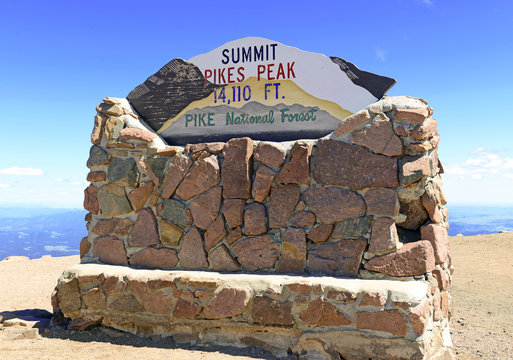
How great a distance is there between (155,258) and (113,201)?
33.5 inches

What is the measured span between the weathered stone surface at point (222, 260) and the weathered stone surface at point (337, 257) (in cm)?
78

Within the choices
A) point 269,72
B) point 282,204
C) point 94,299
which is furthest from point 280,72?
point 94,299

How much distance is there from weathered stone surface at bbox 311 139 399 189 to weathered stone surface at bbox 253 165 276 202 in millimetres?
450

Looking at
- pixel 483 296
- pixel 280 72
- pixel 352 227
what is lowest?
pixel 483 296

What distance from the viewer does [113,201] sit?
5137 mm

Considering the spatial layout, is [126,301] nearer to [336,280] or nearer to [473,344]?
[336,280]

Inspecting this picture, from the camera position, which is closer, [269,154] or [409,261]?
[409,261]

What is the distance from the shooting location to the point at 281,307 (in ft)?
13.2

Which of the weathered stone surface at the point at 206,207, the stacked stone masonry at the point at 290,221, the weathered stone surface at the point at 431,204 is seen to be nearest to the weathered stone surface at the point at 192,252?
the stacked stone masonry at the point at 290,221

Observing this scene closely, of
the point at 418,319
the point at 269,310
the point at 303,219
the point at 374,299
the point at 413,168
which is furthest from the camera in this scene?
the point at 303,219

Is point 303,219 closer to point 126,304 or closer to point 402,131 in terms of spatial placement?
point 402,131

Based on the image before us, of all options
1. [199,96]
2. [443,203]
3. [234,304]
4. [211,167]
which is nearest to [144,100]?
[199,96]

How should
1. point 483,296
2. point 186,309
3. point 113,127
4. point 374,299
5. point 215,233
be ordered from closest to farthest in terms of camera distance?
point 374,299
point 186,309
point 215,233
point 113,127
point 483,296

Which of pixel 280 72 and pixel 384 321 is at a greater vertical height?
pixel 280 72
